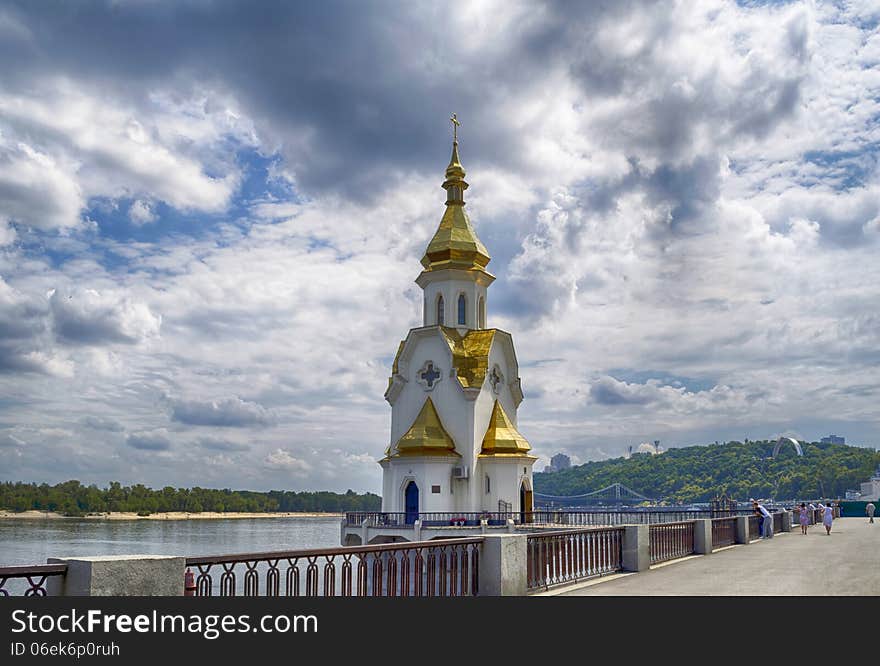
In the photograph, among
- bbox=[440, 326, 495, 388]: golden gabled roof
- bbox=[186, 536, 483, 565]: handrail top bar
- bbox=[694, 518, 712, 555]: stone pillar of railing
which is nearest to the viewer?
bbox=[186, 536, 483, 565]: handrail top bar

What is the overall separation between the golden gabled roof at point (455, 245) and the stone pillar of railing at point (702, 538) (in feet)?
89.8

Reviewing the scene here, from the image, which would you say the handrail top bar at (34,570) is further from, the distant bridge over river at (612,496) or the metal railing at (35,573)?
the distant bridge over river at (612,496)

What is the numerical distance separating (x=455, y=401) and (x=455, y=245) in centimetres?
925

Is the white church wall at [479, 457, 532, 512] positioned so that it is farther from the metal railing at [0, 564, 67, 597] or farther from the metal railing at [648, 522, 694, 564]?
the metal railing at [0, 564, 67, 597]

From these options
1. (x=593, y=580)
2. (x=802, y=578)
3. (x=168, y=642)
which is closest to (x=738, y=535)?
(x=802, y=578)

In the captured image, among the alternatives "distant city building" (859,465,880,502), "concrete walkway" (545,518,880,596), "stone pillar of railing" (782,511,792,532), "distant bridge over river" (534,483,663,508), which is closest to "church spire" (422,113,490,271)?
"stone pillar of railing" (782,511,792,532)

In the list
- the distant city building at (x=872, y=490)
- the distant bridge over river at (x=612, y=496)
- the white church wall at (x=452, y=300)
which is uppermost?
Result: the white church wall at (x=452, y=300)

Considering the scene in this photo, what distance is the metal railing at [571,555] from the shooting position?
12211mm

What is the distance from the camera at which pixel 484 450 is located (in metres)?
41.9

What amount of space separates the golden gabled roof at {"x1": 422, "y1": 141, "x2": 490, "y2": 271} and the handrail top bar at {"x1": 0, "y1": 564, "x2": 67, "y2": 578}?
40.2m

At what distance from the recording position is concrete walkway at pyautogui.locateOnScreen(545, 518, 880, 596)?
40.0 ft

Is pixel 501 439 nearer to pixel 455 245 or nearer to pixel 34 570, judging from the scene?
pixel 455 245

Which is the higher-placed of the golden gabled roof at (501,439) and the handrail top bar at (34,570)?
the golden gabled roof at (501,439)

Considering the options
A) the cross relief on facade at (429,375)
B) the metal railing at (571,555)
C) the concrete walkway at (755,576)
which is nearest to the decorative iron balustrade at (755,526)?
the concrete walkway at (755,576)
